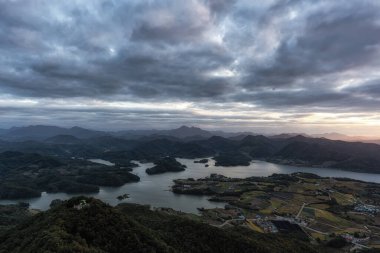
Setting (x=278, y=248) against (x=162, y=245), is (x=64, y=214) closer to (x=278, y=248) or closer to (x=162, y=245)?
(x=162, y=245)

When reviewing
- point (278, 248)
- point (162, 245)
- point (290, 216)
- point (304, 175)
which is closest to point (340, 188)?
point (304, 175)

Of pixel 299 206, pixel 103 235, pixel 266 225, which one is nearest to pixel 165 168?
pixel 299 206

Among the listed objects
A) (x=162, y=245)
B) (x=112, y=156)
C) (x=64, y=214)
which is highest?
(x=64, y=214)

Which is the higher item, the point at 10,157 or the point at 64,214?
the point at 64,214

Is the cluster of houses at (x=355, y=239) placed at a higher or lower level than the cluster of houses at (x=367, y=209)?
lower

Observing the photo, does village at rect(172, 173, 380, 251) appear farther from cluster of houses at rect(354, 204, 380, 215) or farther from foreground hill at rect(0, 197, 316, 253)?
foreground hill at rect(0, 197, 316, 253)

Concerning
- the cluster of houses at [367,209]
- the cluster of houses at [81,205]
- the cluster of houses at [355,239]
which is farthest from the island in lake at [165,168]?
the cluster of houses at [81,205]

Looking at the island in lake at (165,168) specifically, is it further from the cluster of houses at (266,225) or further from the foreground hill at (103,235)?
the foreground hill at (103,235)
